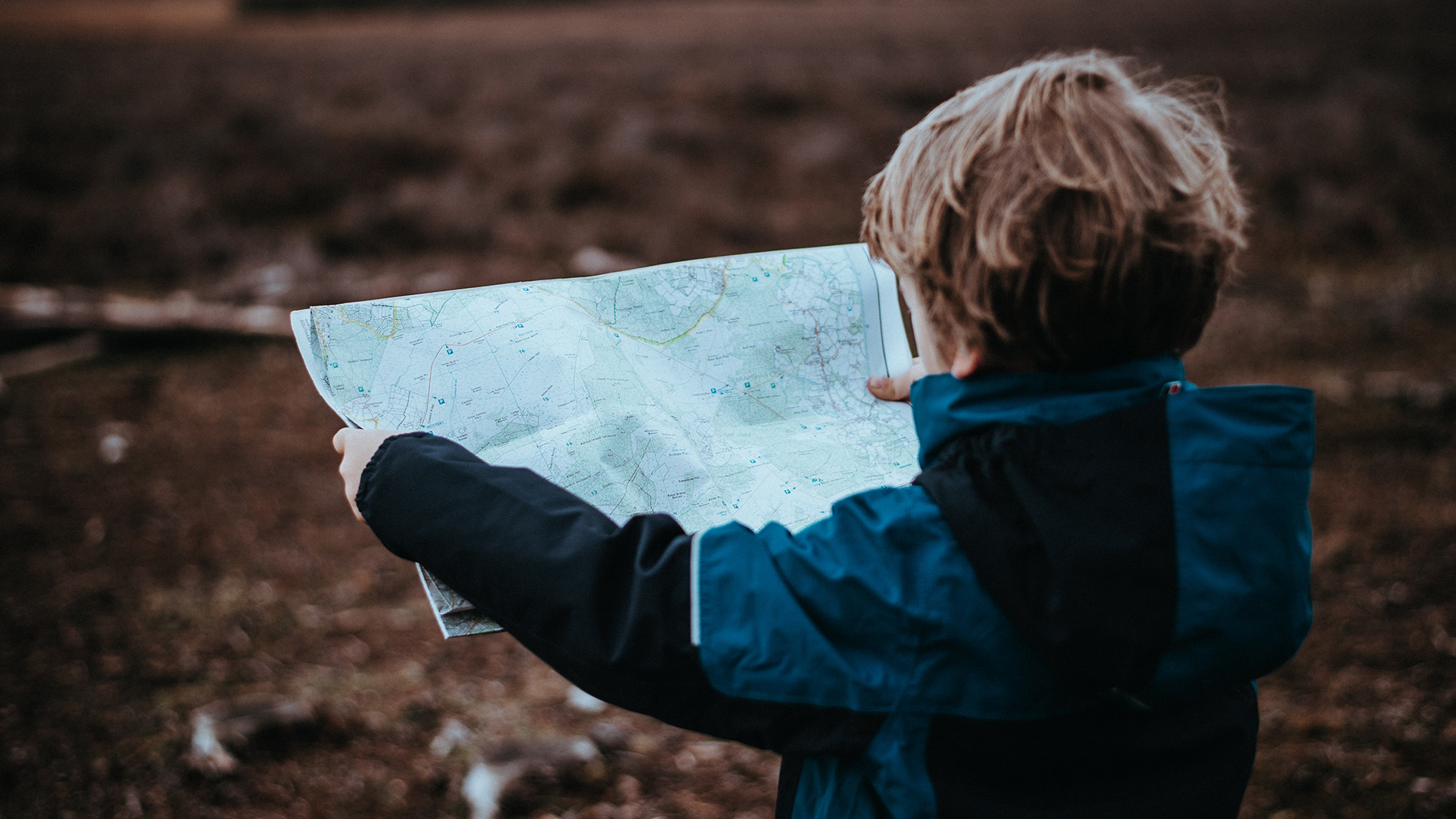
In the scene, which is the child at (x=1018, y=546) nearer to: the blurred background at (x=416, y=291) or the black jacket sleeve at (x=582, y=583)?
the black jacket sleeve at (x=582, y=583)

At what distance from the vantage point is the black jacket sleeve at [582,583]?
3.02ft

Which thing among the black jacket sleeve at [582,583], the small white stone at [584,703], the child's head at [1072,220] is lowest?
the small white stone at [584,703]

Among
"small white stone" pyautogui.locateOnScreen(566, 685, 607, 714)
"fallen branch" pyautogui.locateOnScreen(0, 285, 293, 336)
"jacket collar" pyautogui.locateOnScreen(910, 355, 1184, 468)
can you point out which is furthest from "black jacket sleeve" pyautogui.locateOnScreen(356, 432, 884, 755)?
"fallen branch" pyautogui.locateOnScreen(0, 285, 293, 336)

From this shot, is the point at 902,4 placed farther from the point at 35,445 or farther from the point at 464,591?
the point at 464,591

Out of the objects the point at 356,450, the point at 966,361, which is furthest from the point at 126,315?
the point at 966,361

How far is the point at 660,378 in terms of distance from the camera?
137cm

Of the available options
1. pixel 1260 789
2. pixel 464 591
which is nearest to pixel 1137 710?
pixel 464 591

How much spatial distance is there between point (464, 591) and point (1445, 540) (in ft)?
13.6

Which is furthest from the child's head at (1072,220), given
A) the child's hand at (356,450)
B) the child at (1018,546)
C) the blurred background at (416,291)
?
the blurred background at (416,291)

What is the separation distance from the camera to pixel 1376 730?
2578mm

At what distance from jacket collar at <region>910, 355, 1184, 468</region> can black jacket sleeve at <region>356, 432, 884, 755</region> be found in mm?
338

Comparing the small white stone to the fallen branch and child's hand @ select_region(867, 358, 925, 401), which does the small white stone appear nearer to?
child's hand @ select_region(867, 358, 925, 401)

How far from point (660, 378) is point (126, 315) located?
242 inches

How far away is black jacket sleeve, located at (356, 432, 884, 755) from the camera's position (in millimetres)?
919
